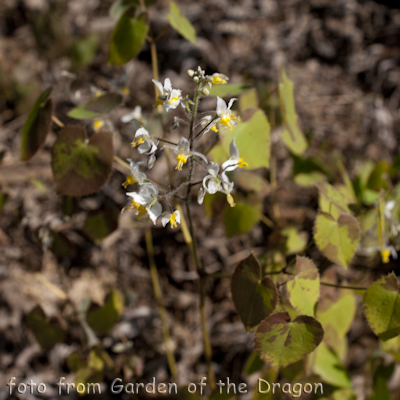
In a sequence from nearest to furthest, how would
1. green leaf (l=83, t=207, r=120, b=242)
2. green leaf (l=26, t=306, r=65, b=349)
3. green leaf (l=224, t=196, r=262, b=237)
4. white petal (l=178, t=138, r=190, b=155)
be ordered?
white petal (l=178, t=138, r=190, b=155) < green leaf (l=83, t=207, r=120, b=242) < green leaf (l=26, t=306, r=65, b=349) < green leaf (l=224, t=196, r=262, b=237)

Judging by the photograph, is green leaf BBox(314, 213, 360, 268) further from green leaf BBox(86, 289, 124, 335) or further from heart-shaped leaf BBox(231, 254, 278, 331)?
green leaf BBox(86, 289, 124, 335)

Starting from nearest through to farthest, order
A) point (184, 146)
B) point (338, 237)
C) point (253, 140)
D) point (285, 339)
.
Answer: point (184, 146) → point (285, 339) → point (338, 237) → point (253, 140)

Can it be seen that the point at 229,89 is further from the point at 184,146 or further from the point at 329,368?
the point at 329,368

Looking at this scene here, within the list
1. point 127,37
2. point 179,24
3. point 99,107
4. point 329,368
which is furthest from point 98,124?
point 329,368

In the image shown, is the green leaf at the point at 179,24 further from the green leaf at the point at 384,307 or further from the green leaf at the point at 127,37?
the green leaf at the point at 384,307

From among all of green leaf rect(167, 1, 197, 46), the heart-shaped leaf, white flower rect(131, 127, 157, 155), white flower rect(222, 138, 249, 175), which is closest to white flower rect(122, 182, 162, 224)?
white flower rect(131, 127, 157, 155)

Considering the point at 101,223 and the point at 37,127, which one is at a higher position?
the point at 37,127
